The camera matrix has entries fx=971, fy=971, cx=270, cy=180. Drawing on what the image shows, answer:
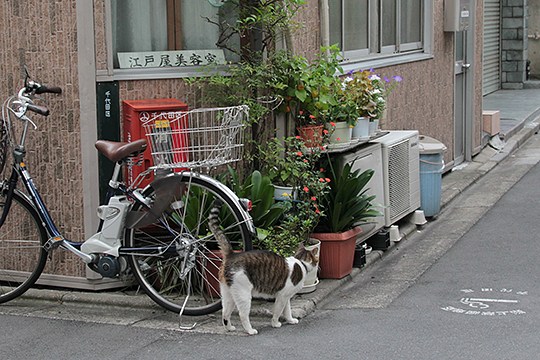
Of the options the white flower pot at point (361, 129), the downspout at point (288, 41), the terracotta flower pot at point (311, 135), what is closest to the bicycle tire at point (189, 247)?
the terracotta flower pot at point (311, 135)

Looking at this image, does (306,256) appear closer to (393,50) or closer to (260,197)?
(260,197)

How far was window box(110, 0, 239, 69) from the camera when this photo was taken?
24.8ft

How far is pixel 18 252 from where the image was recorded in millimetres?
7727

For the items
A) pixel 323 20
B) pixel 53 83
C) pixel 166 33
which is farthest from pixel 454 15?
pixel 53 83

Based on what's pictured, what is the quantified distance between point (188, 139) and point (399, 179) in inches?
119

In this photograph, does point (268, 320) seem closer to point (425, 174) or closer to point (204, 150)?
point (204, 150)

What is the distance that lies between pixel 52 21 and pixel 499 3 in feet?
58.5

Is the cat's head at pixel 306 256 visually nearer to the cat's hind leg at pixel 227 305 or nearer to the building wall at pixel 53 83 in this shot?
the cat's hind leg at pixel 227 305

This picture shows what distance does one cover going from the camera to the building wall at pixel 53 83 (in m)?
7.28

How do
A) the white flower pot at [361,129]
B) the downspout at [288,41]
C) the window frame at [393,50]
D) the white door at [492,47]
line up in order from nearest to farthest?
the downspout at [288,41] → the white flower pot at [361,129] → the window frame at [393,50] → the white door at [492,47]

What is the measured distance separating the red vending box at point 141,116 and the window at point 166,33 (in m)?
0.37

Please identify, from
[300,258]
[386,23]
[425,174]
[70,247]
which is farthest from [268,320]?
[386,23]

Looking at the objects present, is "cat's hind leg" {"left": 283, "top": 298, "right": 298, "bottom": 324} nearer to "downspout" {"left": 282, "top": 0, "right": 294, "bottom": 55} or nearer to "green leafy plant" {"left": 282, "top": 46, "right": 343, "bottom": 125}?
"green leafy plant" {"left": 282, "top": 46, "right": 343, "bottom": 125}

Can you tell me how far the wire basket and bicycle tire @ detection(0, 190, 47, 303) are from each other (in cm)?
120
